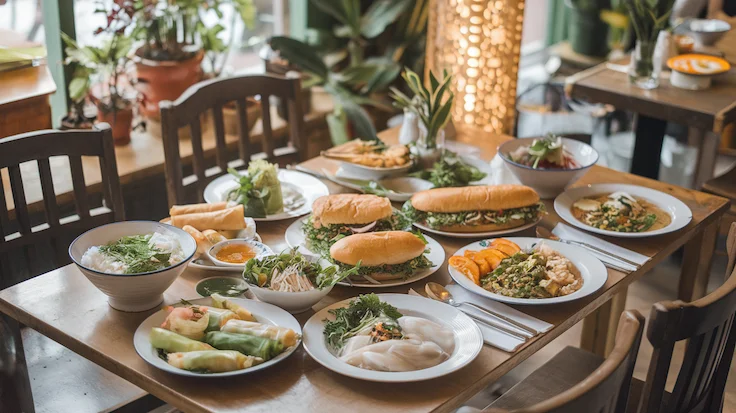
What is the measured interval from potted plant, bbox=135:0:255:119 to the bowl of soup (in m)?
1.48

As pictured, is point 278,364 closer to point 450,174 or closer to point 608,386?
point 608,386

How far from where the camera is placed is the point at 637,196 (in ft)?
7.67

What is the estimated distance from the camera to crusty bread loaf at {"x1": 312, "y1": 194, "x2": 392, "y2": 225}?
1985 millimetres

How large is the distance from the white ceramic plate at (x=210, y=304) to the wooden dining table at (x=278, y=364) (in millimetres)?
33

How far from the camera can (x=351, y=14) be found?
3980mm

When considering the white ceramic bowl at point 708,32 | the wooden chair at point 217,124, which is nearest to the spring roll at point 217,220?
the wooden chair at point 217,124

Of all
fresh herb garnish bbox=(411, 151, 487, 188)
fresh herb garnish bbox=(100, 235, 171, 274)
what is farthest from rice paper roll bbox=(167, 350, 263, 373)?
fresh herb garnish bbox=(411, 151, 487, 188)

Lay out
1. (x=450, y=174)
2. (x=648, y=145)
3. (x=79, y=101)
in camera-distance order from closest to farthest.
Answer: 1. (x=450, y=174)
2. (x=79, y=101)
3. (x=648, y=145)

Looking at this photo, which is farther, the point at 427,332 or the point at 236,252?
the point at 236,252

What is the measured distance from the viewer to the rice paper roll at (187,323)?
1566 mm

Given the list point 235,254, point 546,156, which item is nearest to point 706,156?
point 546,156

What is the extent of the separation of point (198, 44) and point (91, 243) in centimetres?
201

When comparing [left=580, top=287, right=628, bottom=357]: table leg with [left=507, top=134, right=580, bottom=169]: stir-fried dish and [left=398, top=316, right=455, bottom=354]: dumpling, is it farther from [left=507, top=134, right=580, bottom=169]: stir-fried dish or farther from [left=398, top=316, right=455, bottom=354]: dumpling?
[left=398, top=316, right=455, bottom=354]: dumpling

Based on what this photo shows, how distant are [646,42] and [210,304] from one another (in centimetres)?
235
